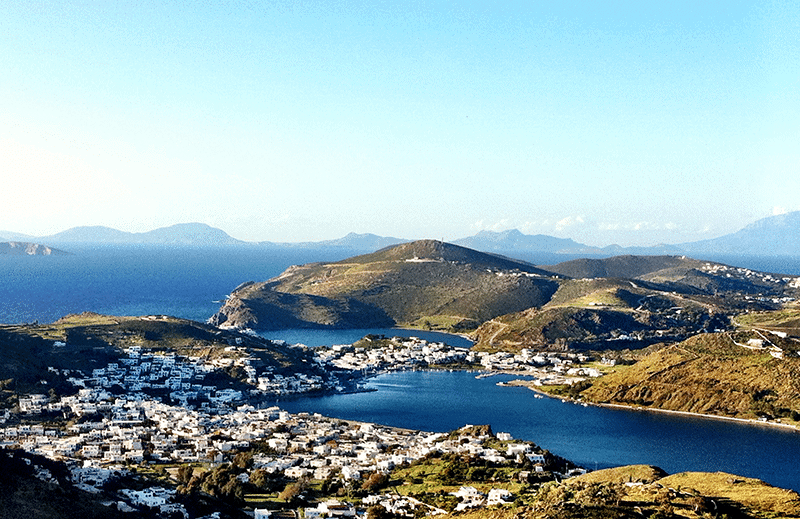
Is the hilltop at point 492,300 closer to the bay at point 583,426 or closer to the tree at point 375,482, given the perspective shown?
the bay at point 583,426

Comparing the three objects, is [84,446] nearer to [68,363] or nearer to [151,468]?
[151,468]

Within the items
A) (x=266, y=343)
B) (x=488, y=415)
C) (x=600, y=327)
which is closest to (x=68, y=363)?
(x=266, y=343)

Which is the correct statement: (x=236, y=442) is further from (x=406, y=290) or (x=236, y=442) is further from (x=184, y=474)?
(x=406, y=290)

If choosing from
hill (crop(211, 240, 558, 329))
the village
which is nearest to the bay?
the village

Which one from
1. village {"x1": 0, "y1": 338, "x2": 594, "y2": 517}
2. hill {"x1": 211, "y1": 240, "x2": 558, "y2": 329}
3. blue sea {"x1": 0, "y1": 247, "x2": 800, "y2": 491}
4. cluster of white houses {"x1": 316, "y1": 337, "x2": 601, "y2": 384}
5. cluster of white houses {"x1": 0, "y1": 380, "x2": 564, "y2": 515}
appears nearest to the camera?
village {"x1": 0, "y1": 338, "x2": 594, "y2": 517}

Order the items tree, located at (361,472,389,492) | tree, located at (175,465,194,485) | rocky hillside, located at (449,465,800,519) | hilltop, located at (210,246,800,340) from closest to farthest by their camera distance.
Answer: rocky hillside, located at (449,465,800,519), tree, located at (175,465,194,485), tree, located at (361,472,389,492), hilltop, located at (210,246,800,340)

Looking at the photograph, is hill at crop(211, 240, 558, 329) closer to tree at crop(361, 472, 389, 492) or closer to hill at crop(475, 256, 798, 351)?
hill at crop(475, 256, 798, 351)
